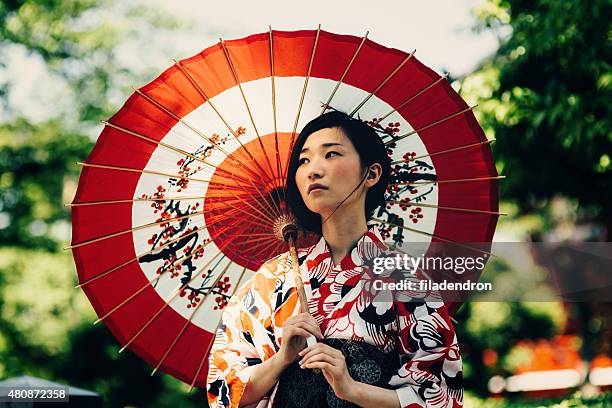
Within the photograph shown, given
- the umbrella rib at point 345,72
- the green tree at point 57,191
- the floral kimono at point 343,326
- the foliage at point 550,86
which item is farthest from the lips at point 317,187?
the green tree at point 57,191

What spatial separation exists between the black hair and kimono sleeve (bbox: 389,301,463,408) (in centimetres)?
49

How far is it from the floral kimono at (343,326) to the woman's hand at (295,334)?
91 mm

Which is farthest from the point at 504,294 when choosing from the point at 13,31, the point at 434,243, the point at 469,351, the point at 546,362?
the point at 434,243

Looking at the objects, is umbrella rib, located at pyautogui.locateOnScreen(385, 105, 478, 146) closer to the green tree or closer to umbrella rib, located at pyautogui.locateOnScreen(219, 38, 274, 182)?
umbrella rib, located at pyautogui.locateOnScreen(219, 38, 274, 182)

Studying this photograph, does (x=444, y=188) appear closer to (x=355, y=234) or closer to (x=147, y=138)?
(x=355, y=234)

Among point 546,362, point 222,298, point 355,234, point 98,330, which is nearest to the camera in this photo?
point 355,234

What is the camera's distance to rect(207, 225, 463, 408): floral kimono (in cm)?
248

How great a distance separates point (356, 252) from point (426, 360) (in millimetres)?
472

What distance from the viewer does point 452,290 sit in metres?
2.89

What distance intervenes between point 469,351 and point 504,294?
1349mm

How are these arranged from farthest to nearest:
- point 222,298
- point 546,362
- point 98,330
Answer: point 546,362 < point 98,330 < point 222,298

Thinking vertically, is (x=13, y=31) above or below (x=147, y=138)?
above

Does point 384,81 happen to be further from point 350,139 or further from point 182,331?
point 182,331

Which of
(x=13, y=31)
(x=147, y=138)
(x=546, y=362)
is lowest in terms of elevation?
(x=546, y=362)
